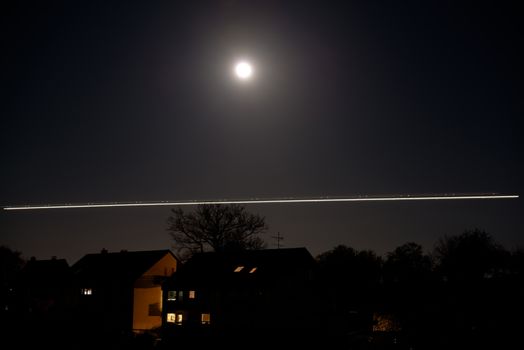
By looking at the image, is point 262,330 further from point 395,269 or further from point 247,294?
point 395,269

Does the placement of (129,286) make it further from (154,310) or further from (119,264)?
(119,264)

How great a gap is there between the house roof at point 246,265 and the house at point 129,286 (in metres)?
5.17

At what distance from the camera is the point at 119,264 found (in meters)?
45.7

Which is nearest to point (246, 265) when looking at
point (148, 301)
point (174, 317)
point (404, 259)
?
point (174, 317)

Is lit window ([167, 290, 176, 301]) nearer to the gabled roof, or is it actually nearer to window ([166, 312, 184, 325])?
window ([166, 312, 184, 325])

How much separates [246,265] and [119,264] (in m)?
16.6

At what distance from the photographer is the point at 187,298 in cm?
3697

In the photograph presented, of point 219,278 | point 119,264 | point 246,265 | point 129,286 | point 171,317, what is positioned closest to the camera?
point 219,278

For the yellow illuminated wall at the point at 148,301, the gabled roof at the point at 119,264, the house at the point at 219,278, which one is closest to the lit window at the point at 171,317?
the house at the point at 219,278

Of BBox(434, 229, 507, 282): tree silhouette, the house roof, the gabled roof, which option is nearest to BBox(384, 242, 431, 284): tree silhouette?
BBox(434, 229, 507, 282): tree silhouette

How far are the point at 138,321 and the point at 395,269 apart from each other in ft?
105

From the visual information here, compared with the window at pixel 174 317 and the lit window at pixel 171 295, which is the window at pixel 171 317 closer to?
the window at pixel 174 317

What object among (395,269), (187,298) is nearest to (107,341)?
(187,298)

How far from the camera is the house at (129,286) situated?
40.5 m
